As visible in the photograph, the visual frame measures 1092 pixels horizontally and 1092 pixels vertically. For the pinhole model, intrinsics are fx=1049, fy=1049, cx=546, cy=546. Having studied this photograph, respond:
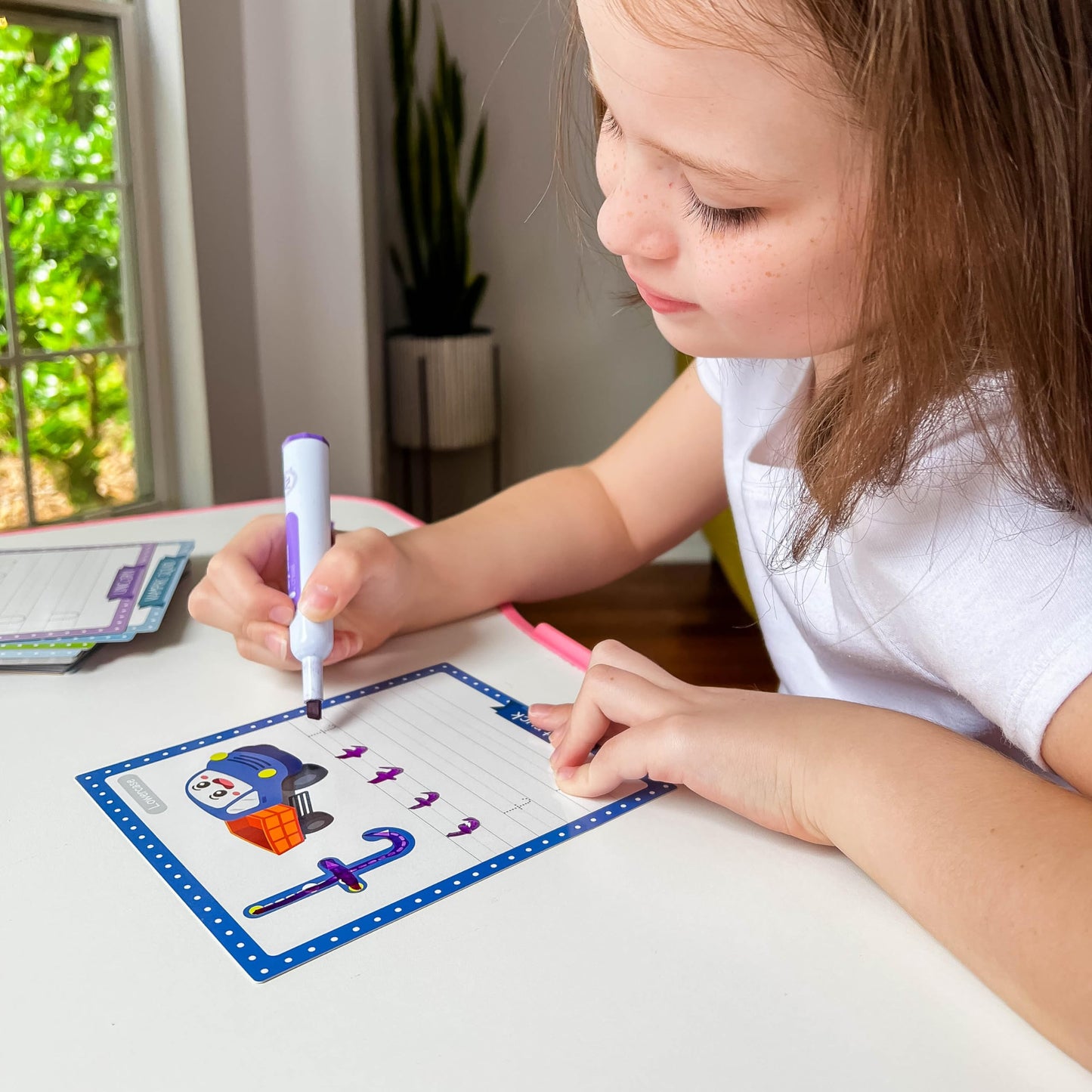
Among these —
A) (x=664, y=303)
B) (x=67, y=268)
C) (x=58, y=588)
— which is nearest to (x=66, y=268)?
(x=67, y=268)

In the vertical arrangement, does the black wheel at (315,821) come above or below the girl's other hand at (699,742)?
below

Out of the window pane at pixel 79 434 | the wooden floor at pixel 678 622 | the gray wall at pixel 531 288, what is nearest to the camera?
the window pane at pixel 79 434

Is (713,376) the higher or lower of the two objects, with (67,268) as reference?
lower

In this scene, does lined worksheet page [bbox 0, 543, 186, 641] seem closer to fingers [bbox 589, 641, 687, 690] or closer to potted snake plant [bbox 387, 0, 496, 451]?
fingers [bbox 589, 641, 687, 690]

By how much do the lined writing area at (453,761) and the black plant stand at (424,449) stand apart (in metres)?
1.78

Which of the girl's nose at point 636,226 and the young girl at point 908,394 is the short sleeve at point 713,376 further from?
the girl's nose at point 636,226

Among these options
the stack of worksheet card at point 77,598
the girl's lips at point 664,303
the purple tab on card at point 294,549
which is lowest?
the stack of worksheet card at point 77,598

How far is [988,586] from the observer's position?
0.45m

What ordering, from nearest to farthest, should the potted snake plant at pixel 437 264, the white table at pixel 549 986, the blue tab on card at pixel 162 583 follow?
the white table at pixel 549 986
the blue tab on card at pixel 162 583
the potted snake plant at pixel 437 264

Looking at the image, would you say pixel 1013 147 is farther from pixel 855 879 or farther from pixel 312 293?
pixel 312 293

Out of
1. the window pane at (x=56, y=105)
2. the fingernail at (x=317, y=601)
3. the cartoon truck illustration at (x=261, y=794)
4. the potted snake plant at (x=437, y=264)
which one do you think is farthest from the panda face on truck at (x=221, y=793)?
the potted snake plant at (x=437, y=264)

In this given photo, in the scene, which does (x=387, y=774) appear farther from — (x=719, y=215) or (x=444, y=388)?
(x=444, y=388)

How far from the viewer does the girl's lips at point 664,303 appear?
476mm

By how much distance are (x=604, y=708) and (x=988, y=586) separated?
186mm
